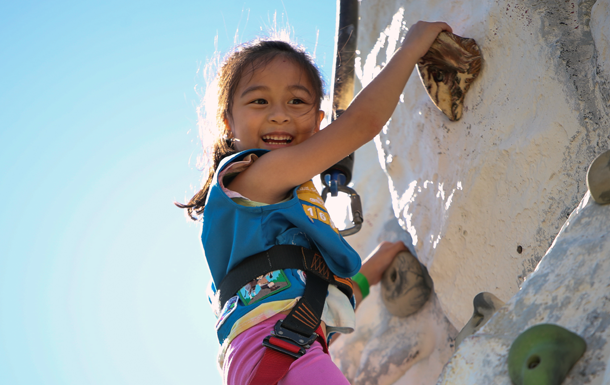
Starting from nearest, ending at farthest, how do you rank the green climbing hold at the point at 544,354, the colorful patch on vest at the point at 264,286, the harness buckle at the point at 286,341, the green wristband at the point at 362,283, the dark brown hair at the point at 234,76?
the green climbing hold at the point at 544,354, the harness buckle at the point at 286,341, the colorful patch on vest at the point at 264,286, the dark brown hair at the point at 234,76, the green wristband at the point at 362,283

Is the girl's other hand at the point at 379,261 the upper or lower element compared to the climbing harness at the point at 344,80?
lower

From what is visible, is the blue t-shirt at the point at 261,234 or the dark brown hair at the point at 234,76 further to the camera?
the dark brown hair at the point at 234,76

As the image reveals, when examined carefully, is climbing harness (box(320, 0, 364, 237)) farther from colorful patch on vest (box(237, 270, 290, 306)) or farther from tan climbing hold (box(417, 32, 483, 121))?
colorful patch on vest (box(237, 270, 290, 306))

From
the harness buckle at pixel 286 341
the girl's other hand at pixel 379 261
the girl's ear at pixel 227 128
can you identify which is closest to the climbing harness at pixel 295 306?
the harness buckle at pixel 286 341

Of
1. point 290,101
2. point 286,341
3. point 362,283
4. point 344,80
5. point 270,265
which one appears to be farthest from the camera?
point 362,283

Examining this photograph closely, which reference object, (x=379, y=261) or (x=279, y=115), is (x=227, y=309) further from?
(x=379, y=261)

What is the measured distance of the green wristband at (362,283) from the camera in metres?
1.68

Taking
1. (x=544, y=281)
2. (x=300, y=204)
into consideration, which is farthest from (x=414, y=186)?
(x=544, y=281)

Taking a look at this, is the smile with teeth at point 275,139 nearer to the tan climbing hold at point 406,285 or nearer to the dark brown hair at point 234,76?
the dark brown hair at point 234,76

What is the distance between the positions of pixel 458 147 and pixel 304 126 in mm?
356

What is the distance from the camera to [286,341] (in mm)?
994

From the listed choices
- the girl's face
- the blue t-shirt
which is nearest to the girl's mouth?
the girl's face

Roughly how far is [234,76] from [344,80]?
305 millimetres

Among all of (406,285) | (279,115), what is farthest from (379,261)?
(279,115)
